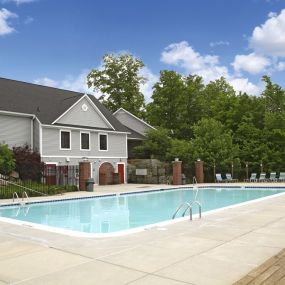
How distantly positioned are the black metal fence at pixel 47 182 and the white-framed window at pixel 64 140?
256 cm

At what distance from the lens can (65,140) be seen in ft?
100

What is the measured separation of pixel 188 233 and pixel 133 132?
108 ft

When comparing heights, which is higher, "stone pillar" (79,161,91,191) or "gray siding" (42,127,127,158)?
"gray siding" (42,127,127,158)

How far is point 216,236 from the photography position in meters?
8.77

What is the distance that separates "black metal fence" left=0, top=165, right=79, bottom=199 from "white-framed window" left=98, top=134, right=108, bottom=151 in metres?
5.83

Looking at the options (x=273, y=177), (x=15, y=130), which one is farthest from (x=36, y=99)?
(x=273, y=177)

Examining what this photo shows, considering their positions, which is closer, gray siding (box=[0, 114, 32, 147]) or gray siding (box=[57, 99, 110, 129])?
gray siding (box=[0, 114, 32, 147])

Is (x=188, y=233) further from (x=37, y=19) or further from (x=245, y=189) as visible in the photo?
(x=245, y=189)

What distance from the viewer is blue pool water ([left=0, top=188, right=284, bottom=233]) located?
45.5ft

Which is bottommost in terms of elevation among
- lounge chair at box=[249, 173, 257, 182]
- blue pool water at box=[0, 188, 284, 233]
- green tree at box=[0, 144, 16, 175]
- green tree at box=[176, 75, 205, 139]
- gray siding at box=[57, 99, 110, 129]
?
blue pool water at box=[0, 188, 284, 233]

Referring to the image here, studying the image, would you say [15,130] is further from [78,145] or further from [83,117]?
[83,117]

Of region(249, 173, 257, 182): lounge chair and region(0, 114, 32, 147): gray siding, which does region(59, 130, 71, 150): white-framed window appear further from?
region(249, 173, 257, 182): lounge chair

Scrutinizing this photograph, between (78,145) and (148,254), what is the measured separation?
82.0ft

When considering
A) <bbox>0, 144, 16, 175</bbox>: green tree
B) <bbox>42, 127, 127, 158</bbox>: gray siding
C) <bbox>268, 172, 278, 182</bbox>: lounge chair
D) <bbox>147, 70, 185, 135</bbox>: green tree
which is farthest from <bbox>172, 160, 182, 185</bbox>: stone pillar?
<bbox>147, 70, 185, 135</bbox>: green tree
